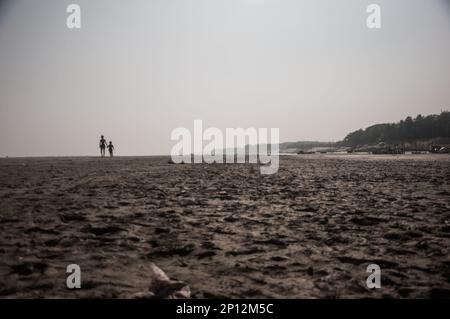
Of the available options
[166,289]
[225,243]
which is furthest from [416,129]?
[166,289]

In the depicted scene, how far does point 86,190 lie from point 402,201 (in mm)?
8503

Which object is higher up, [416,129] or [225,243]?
[416,129]

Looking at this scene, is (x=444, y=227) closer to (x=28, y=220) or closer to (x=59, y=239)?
(x=59, y=239)

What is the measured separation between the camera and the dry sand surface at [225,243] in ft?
11.4

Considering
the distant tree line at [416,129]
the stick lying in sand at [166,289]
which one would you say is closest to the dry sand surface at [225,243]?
the stick lying in sand at [166,289]

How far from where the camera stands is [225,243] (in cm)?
491

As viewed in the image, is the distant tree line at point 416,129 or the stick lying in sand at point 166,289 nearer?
the stick lying in sand at point 166,289

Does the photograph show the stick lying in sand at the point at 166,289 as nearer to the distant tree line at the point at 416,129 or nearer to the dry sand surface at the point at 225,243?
the dry sand surface at the point at 225,243

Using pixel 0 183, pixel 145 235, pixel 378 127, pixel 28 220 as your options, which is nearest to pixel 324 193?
pixel 145 235

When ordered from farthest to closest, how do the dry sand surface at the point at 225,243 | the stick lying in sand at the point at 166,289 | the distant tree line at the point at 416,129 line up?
the distant tree line at the point at 416,129 < the dry sand surface at the point at 225,243 < the stick lying in sand at the point at 166,289

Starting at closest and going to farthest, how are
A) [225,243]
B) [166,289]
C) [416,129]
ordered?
[166,289] < [225,243] < [416,129]

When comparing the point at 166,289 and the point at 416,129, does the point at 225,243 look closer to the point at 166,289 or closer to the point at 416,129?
the point at 166,289

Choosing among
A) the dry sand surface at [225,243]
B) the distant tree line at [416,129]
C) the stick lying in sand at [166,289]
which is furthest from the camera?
the distant tree line at [416,129]

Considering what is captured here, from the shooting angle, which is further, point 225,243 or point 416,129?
point 416,129
